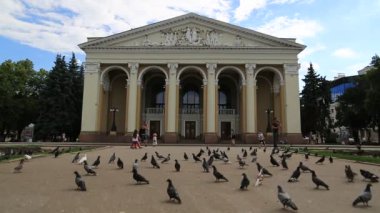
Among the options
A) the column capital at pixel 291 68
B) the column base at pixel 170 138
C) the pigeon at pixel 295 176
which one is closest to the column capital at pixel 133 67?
the column base at pixel 170 138

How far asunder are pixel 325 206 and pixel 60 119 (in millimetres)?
43880

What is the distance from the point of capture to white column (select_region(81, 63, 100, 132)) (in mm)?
42406

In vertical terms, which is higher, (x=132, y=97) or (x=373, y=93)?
(x=373, y=93)

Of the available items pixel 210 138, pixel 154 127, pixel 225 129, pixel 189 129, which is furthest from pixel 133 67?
pixel 225 129

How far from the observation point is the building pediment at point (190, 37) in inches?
1703

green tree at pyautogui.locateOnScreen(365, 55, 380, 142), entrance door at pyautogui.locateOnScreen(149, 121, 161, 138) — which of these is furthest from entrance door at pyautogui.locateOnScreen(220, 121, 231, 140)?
green tree at pyautogui.locateOnScreen(365, 55, 380, 142)

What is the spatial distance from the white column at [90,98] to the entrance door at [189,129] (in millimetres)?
11702

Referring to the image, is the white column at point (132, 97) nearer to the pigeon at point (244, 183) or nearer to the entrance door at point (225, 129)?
the entrance door at point (225, 129)

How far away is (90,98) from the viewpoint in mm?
42906

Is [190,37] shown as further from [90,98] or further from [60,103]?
[60,103]

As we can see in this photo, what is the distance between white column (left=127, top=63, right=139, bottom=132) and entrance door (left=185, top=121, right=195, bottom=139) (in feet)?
25.4

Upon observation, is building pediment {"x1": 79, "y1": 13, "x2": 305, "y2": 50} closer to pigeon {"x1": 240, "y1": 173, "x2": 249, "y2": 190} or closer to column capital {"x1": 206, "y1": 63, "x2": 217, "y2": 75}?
column capital {"x1": 206, "y1": 63, "x2": 217, "y2": 75}

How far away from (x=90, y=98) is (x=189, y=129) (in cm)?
1326

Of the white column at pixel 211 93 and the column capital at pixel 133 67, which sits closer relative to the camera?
the white column at pixel 211 93
